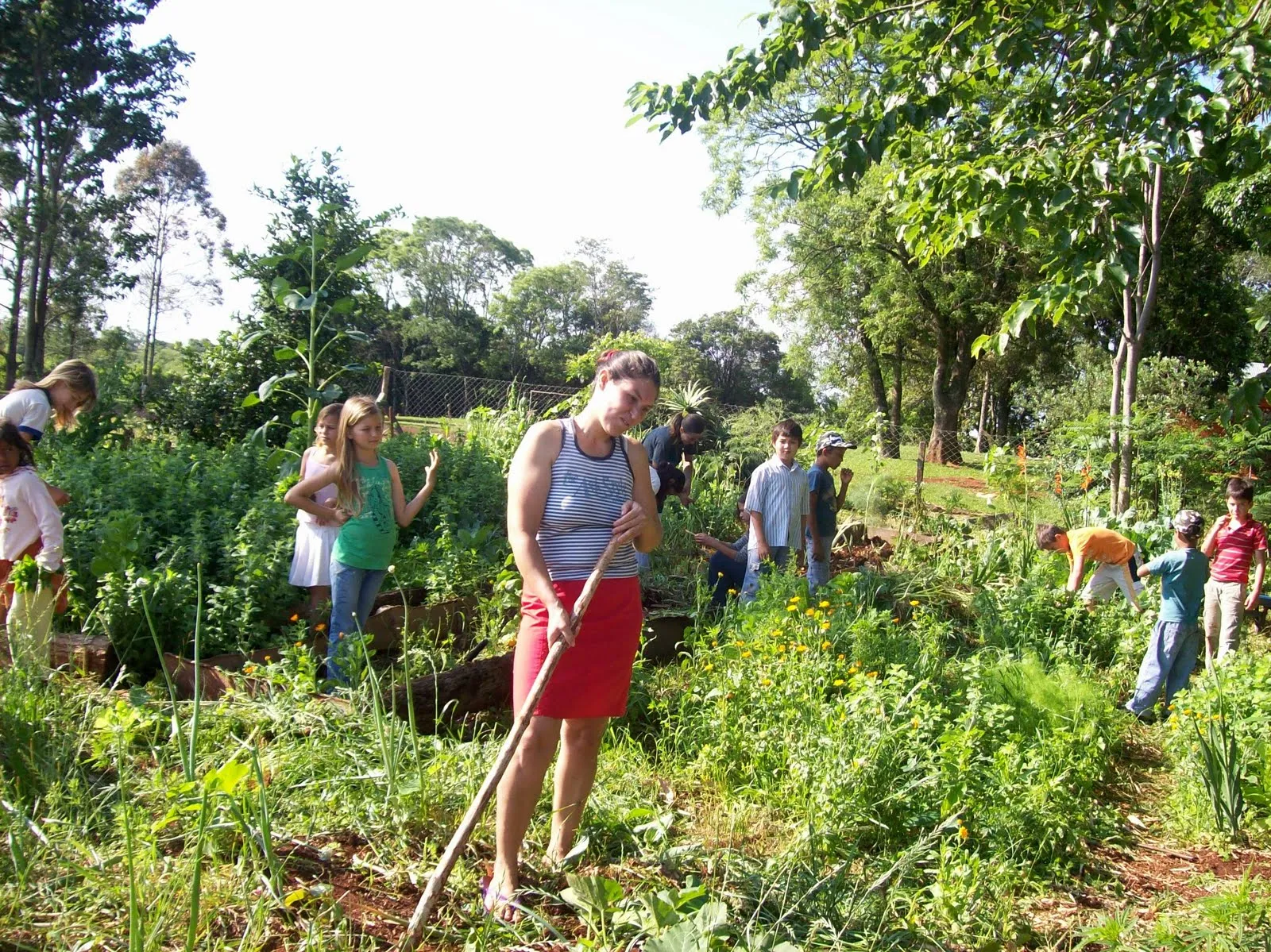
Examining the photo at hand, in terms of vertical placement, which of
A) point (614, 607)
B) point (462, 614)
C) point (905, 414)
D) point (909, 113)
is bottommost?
point (462, 614)

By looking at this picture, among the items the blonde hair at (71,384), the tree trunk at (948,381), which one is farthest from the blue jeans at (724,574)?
the tree trunk at (948,381)

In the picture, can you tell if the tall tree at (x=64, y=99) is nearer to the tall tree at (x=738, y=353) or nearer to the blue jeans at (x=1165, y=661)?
the blue jeans at (x=1165, y=661)

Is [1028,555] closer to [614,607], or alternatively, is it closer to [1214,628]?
[1214,628]

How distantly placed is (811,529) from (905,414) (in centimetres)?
3587

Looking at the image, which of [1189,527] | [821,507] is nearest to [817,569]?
[821,507]

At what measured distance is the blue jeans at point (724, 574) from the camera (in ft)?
19.4

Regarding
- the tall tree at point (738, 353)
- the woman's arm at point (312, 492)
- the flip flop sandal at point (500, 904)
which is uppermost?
the tall tree at point (738, 353)

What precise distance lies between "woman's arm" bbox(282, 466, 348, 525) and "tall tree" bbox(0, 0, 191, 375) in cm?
1912

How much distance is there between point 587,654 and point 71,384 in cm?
378

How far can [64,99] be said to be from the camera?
20.5 m

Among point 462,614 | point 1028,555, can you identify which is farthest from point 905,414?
point 462,614

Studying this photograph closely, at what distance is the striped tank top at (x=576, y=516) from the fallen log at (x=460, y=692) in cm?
129

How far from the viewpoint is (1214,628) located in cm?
611

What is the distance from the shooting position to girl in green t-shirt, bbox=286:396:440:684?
396cm
